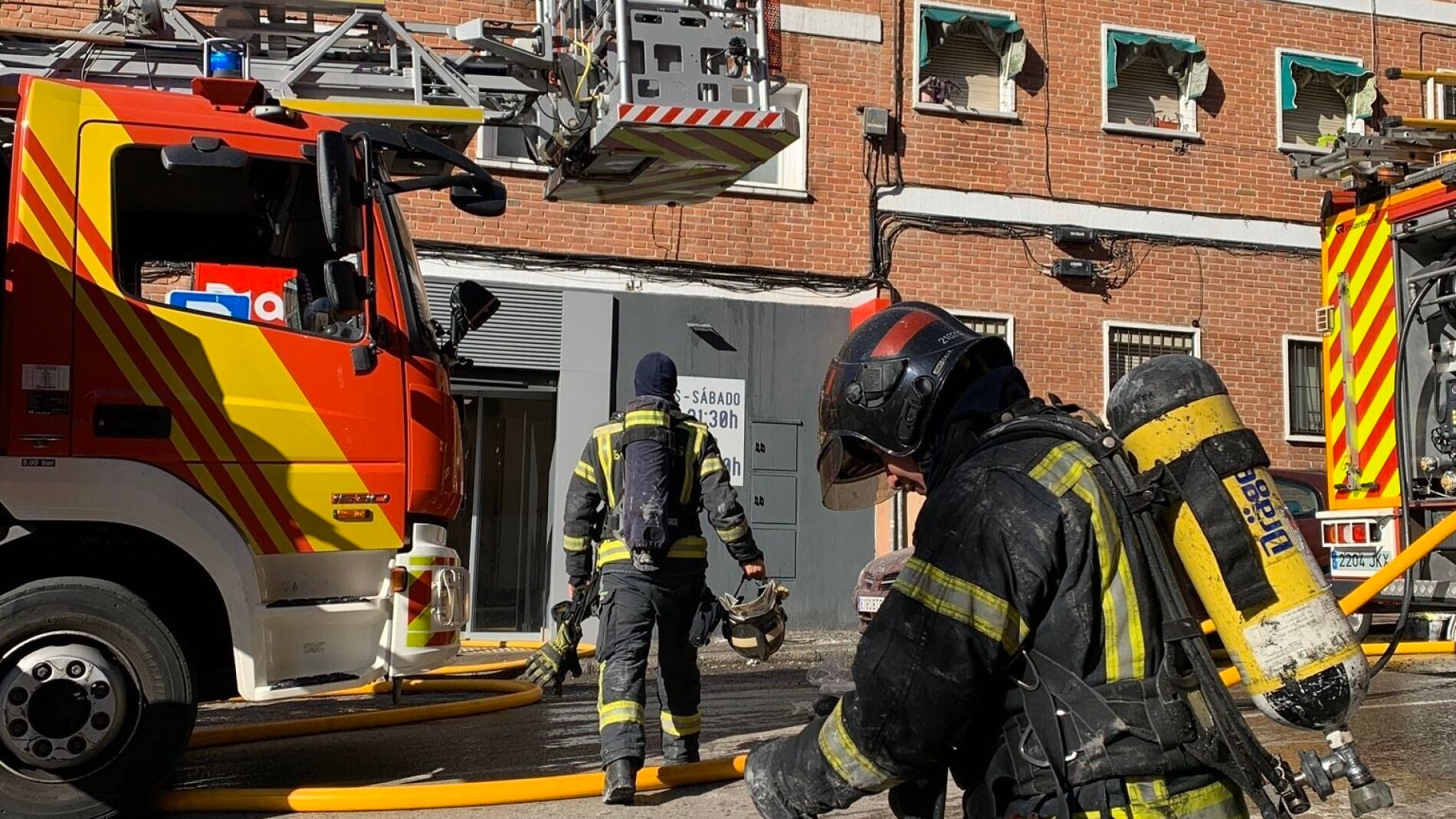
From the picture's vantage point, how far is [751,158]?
26.5 ft

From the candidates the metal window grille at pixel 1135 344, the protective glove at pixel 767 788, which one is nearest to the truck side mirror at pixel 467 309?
the protective glove at pixel 767 788

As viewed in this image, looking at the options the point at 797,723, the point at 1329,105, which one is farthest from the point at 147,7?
the point at 1329,105

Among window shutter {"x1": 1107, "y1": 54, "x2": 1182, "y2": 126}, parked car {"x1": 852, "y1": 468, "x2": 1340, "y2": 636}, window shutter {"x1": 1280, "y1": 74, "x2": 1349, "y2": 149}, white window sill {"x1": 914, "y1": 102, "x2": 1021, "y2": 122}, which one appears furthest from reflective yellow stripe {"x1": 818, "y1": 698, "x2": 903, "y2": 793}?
window shutter {"x1": 1280, "y1": 74, "x2": 1349, "y2": 149}

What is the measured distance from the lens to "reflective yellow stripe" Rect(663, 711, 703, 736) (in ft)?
20.6

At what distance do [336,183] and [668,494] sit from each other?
1.86 metres

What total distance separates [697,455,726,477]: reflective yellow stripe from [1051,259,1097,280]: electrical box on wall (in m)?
9.93

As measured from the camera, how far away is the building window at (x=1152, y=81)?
16.0 metres

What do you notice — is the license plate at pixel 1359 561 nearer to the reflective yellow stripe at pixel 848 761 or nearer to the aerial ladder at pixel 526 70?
the aerial ladder at pixel 526 70

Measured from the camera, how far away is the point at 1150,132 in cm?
1602

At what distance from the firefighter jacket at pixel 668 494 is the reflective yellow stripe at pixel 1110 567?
13.0 feet

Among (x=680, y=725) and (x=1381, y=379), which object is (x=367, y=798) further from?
(x=1381, y=379)

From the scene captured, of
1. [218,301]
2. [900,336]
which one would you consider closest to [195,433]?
[218,301]

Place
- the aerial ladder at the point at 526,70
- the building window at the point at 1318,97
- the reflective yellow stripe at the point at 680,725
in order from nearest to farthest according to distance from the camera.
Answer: the reflective yellow stripe at the point at 680,725 < the aerial ladder at the point at 526,70 < the building window at the point at 1318,97

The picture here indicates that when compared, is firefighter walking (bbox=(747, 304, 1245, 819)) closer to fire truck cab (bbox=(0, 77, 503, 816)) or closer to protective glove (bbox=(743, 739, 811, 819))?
protective glove (bbox=(743, 739, 811, 819))
